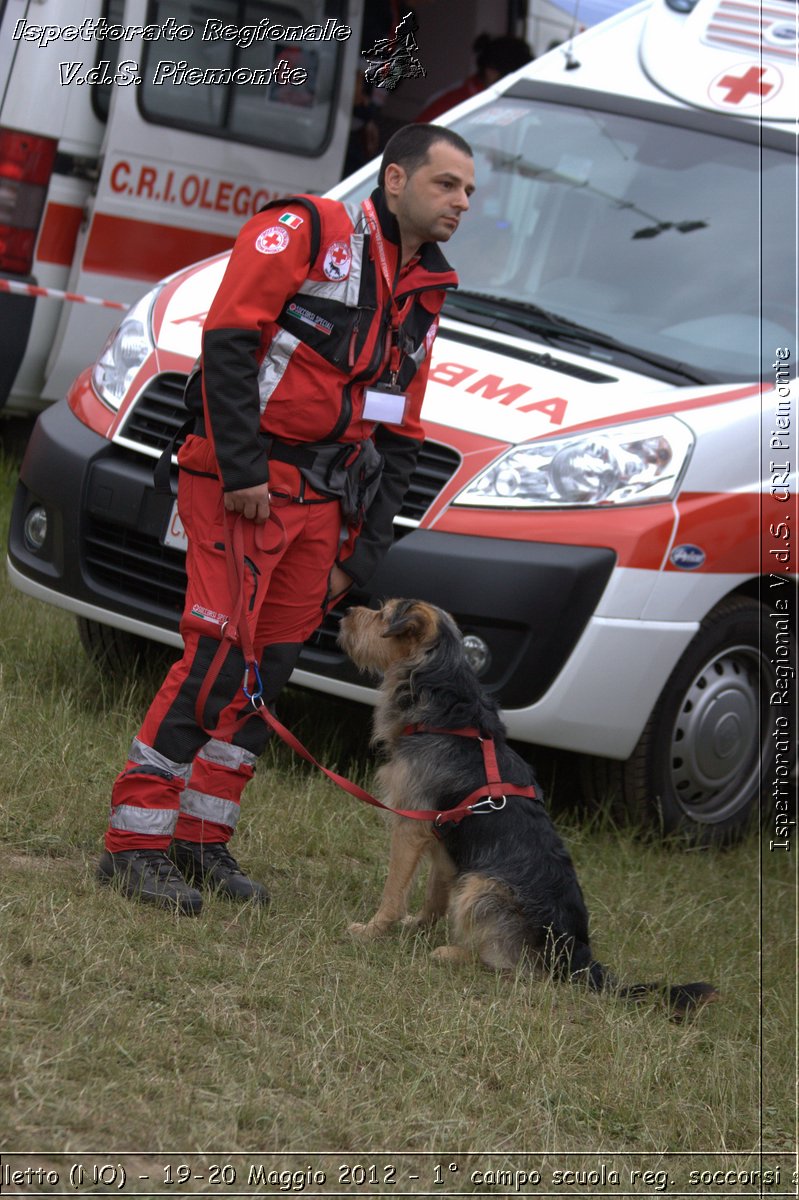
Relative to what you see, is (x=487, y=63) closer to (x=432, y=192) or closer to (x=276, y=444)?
(x=432, y=192)

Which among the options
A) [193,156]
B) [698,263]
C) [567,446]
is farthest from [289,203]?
[193,156]

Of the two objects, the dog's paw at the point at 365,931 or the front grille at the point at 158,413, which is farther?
the front grille at the point at 158,413

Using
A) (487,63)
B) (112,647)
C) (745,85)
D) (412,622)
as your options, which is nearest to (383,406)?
(412,622)

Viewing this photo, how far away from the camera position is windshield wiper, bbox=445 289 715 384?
17.4 feet

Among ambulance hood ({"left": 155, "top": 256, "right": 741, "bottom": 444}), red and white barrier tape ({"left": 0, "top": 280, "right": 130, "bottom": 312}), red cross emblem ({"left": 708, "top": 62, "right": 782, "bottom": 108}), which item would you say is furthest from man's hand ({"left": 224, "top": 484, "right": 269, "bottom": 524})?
red and white barrier tape ({"left": 0, "top": 280, "right": 130, "bottom": 312})

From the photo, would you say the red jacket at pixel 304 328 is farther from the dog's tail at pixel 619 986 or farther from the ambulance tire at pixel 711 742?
the ambulance tire at pixel 711 742

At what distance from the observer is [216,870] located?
159 inches

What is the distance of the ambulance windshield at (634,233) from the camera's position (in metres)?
5.50

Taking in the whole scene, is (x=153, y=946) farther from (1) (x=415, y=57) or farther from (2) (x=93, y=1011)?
(1) (x=415, y=57)

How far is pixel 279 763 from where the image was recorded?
516 centimetres

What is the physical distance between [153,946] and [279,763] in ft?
5.61

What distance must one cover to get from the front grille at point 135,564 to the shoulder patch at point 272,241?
150 centimetres

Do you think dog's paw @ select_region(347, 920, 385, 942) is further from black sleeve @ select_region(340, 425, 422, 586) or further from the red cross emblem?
the red cross emblem

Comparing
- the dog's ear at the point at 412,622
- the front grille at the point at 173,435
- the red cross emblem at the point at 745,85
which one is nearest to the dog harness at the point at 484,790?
the dog's ear at the point at 412,622
